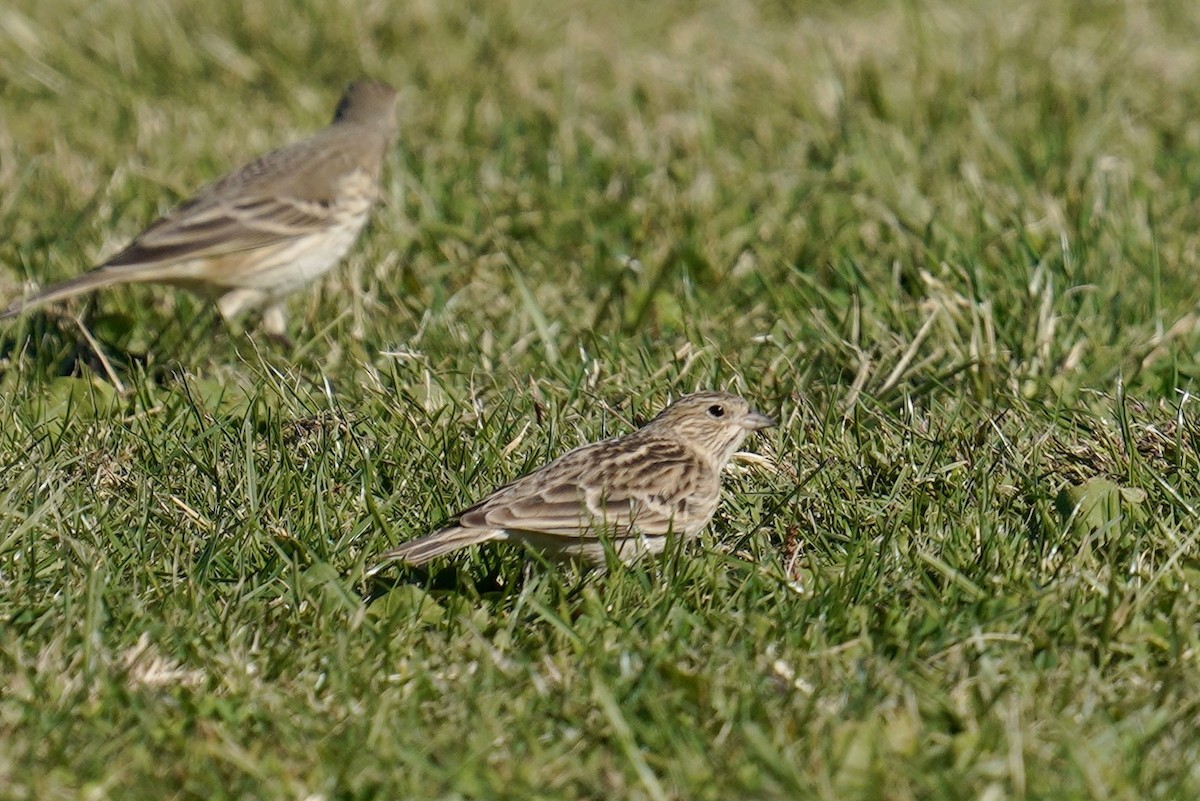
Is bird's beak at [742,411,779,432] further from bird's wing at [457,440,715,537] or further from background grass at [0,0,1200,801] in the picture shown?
bird's wing at [457,440,715,537]

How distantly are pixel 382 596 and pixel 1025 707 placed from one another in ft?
6.07

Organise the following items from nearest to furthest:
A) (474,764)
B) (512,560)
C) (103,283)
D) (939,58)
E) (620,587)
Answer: (474,764) → (620,587) → (512,560) → (103,283) → (939,58)

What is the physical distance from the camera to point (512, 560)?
5.67 meters

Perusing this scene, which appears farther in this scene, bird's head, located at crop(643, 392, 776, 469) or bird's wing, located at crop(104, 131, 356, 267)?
bird's wing, located at crop(104, 131, 356, 267)

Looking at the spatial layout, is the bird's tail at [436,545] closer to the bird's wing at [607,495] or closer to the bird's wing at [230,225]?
the bird's wing at [607,495]

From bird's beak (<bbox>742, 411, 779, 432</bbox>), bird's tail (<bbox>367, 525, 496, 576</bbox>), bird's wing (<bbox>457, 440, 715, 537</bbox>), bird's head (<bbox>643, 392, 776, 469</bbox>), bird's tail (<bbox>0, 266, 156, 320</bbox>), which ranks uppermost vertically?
bird's tail (<bbox>0, 266, 156, 320</bbox>)

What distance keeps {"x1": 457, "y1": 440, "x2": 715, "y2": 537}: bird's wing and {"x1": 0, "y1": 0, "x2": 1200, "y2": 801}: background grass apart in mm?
184

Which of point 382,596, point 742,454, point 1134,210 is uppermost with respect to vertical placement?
point 382,596

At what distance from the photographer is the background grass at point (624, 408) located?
4387 mm

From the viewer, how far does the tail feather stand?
17.0 feet

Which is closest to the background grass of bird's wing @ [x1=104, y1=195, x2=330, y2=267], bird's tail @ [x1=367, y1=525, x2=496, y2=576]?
bird's tail @ [x1=367, y1=525, x2=496, y2=576]

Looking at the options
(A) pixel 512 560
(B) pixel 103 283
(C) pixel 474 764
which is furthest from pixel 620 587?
(B) pixel 103 283

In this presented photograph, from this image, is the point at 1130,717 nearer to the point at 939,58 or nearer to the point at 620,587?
the point at 620,587

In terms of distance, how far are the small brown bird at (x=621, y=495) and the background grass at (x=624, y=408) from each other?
141mm
